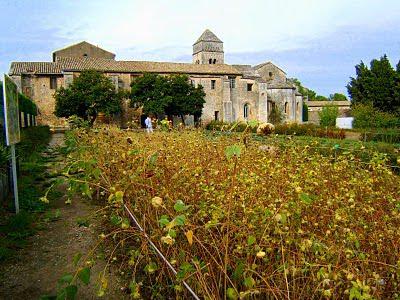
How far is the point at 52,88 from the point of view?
127 feet

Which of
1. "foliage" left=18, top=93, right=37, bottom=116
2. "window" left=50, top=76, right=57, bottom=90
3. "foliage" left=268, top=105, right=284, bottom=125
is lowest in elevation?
"foliage" left=268, top=105, right=284, bottom=125

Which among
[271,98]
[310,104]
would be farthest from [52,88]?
[310,104]

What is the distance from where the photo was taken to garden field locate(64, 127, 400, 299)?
6.29ft

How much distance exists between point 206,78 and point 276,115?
10.1 meters

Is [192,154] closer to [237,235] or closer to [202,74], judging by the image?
[237,235]

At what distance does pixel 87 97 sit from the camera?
112 ft

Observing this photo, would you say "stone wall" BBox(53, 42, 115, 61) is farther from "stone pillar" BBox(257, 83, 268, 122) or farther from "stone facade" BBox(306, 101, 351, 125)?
"stone facade" BBox(306, 101, 351, 125)

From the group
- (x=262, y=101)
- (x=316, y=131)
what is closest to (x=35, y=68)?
(x=262, y=101)

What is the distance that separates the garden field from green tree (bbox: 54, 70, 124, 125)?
103 feet

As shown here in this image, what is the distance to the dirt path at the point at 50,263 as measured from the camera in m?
3.35

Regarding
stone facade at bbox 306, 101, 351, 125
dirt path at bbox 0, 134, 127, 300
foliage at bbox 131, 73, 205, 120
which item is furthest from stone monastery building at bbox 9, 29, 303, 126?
dirt path at bbox 0, 134, 127, 300

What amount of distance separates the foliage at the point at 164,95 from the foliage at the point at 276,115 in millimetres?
11935

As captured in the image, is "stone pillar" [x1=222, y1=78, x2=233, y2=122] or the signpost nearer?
the signpost

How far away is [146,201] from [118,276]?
815 millimetres
